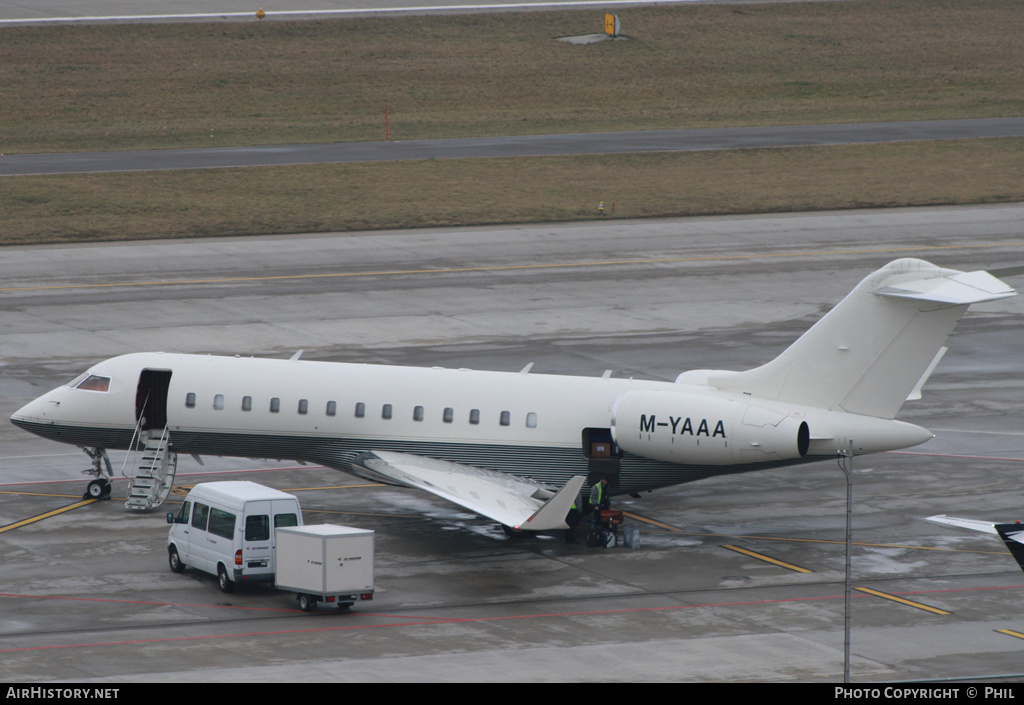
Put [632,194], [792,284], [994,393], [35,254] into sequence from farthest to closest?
[632,194] < [35,254] < [792,284] < [994,393]

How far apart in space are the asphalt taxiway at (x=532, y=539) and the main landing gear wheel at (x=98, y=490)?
44cm

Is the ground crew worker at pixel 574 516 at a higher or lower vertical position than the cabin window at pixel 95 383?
lower

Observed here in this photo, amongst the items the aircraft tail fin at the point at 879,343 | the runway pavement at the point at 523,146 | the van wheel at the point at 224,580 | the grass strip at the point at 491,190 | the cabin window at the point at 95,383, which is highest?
the runway pavement at the point at 523,146

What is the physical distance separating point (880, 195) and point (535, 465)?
51.5 meters

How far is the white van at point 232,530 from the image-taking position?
97.5 feet

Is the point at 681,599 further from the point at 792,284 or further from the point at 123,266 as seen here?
the point at 123,266

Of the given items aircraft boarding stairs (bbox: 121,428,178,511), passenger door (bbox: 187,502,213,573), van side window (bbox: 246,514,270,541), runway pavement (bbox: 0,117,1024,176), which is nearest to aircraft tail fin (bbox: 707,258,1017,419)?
van side window (bbox: 246,514,270,541)

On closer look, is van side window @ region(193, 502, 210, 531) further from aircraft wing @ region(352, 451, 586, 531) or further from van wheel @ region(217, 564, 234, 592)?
aircraft wing @ region(352, 451, 586, 531)

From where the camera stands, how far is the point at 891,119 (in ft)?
334

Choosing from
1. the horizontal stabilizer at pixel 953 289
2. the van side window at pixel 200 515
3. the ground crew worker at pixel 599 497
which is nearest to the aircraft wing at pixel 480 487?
the ground crew worker at pixel 599 497

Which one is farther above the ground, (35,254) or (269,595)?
(35,254)

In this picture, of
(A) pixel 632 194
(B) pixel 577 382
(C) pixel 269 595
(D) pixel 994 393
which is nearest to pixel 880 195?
(A) pixel 632 194

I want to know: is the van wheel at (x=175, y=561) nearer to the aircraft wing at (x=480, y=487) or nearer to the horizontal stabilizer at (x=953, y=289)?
the aircraft wing at (x=480, y=487)

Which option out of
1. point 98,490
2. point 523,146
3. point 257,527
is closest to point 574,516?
point 257,527
